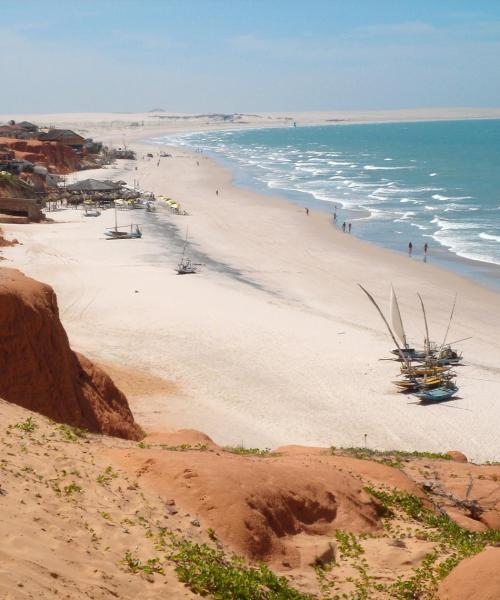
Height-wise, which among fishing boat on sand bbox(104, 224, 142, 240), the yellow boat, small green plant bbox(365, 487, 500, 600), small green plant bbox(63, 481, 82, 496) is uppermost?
small green plant bbox(63, 481, 82, 496)

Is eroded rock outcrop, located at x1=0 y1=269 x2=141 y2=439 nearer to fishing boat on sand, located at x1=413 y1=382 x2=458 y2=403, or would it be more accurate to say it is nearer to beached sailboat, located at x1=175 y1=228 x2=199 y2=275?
fishing boat on sand, located at x1=413 y1=382 x2=458 y2=403

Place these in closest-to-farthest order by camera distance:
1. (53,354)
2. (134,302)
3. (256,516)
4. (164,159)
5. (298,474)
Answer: (256,516)
(298,474)
(53,354)
(134,302)
(164,159)

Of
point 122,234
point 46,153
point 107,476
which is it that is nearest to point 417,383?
point 107,476

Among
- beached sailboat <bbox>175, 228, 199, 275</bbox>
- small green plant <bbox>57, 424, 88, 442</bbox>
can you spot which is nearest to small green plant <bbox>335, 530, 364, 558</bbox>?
small green plant <bbox>57, 424, 88, 442</bbox>

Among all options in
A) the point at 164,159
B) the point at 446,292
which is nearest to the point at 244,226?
the point at 446,292

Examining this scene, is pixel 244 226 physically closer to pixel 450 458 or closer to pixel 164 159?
pixel 450 458
